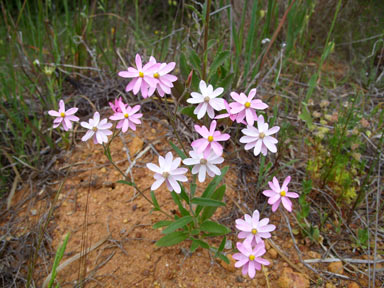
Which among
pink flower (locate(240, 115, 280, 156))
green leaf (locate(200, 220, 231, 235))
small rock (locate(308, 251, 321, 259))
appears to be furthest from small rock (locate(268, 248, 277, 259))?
pink flower (locate(240, 115, 280, 156))

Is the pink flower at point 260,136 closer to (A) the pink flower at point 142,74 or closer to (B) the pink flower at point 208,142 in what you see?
(B) the pink flower at point 208,142

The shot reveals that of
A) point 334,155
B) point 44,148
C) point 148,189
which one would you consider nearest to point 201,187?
point 148,189

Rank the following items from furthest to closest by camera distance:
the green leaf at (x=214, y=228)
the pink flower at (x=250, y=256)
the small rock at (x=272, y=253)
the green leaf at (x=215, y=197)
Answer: the small rock at (x=272, y=253) < the green leaf at (x=215, y=197) < the green leaf at (x=214, y=228) < the pink flower at (x=250, y=256)

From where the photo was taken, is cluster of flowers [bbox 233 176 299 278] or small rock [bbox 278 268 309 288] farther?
small rock [bbox 278 268 309 288]

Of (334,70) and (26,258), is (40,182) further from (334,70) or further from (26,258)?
(334,70)

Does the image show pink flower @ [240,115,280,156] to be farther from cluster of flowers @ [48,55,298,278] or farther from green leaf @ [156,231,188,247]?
green leaf @ [156,231,188,247]

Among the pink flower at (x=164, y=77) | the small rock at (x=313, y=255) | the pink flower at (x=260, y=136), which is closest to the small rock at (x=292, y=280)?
the small rock at (x=313, y=255)

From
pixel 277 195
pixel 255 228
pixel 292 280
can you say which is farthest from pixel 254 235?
pixel 292 280
